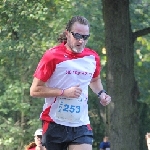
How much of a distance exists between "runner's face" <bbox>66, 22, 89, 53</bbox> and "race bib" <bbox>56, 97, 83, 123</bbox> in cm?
43

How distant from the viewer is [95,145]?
4097cm

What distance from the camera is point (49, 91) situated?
5.56 meters

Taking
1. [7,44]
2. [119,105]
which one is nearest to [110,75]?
[119,105]

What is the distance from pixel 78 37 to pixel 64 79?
39cm

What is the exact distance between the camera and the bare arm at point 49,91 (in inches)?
213

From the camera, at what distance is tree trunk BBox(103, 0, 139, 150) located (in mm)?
13680

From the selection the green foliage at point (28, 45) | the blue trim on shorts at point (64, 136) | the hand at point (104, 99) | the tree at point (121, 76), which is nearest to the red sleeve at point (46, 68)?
the blue trim on shorts at point (64, 136)

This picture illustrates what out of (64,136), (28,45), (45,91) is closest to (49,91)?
(45,91)

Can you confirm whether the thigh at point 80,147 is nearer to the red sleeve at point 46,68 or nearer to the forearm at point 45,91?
the forearm at point 45,91

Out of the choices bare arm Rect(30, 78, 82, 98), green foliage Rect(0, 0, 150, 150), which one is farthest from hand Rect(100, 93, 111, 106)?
green foliage Rect(0, 0, 150, 150)

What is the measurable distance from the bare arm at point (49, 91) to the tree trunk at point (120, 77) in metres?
8.13

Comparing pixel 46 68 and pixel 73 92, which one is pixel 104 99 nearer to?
pixel 73 92

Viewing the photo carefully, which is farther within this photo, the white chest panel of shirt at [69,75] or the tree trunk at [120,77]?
the tree trunk at [120,77]

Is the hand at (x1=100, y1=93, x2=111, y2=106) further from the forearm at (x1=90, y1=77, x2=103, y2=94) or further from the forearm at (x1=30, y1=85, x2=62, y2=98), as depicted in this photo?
the forearm at (x1=30, y1=85, x2=62, y2=98)
